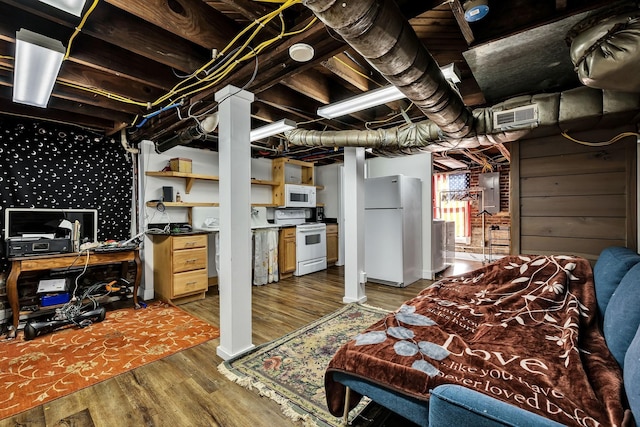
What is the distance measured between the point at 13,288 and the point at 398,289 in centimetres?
462

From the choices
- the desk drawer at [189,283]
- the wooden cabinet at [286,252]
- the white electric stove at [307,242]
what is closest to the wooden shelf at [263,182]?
the white electric stove at [307,242]

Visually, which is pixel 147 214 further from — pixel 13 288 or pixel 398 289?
pixel 398 289

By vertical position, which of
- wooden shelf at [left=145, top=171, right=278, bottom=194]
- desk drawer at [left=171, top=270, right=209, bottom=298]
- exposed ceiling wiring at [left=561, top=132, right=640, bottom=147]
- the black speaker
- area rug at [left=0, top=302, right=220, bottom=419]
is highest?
exposed ceiling wiring at [left=561, top=132, right=640, bottom=147]

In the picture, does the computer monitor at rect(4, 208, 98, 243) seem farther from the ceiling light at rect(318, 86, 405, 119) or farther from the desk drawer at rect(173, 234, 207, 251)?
the ceiling light at rect(318, 86, 405, 119)

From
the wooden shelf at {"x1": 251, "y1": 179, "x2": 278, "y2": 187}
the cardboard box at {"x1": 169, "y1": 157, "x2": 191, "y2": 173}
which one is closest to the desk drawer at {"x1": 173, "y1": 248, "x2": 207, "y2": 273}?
the cardboard box at {"x1": 169, "y1": 157, "x2": 191, "y2": 173}

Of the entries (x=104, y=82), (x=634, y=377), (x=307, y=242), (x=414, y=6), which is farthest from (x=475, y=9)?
(x=307, y=242)

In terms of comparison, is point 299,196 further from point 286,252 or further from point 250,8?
point 250,8

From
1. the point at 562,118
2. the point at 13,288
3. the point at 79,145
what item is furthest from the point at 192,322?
the point at 562,118

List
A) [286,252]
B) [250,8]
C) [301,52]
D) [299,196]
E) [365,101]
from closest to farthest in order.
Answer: [250,8] < [301,52] < [365,101] < [286,252] < [299,196]

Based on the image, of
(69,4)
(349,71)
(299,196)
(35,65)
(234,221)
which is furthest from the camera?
(299,196)

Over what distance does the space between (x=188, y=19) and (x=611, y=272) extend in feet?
10.3

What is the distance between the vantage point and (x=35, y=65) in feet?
6.64

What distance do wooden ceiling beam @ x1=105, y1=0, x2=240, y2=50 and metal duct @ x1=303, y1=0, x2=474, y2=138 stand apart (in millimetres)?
1149

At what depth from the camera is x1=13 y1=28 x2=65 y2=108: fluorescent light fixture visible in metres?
1.77
